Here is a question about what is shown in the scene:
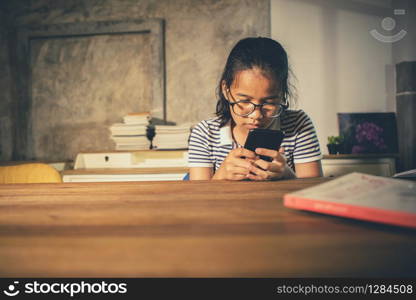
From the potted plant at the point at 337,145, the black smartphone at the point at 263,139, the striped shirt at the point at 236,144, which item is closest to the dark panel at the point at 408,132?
the potted plant at the point at 337,145

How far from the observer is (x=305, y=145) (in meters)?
1.24

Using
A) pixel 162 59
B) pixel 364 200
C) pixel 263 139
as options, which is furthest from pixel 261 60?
pixel 162 59

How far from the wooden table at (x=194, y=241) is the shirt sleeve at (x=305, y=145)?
2.57 feet

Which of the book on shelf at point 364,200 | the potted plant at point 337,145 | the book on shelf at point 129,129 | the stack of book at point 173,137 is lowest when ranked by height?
the book on shelf at point 364,200

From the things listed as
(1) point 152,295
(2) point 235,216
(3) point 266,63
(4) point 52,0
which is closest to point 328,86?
(3) point 266,63

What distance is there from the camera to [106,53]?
9.06ft

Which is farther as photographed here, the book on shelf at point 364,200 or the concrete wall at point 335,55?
the concrete wall at point 335,55

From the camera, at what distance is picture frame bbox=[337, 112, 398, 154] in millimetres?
2416

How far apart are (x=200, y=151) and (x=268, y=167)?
52 cm

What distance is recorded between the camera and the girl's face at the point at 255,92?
979mm

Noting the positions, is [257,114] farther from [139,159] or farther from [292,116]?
[139,159]

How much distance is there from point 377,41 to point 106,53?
2.69 metres

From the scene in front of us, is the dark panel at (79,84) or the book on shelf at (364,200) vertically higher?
the dark panel at (79,84)

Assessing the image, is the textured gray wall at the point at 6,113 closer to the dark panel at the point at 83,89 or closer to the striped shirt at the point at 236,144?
the dark panel at the point at 83,89
